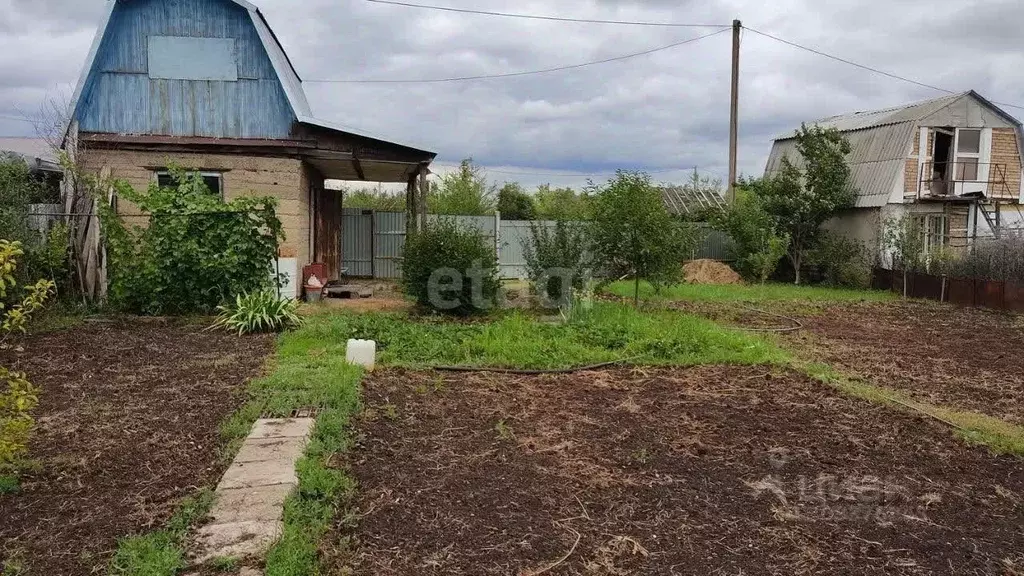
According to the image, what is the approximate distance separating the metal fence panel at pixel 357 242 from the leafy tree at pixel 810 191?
10745mm

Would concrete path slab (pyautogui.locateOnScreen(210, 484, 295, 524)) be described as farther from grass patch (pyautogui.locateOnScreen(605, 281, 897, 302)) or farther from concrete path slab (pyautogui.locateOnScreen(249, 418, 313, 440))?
grass patch (pyautogui.locateOnScreen(605, 281, 897, 302))

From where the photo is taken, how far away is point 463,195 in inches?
920

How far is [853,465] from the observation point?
468cm

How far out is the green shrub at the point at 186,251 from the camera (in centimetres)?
1009

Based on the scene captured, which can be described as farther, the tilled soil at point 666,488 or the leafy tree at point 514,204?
the leafy tree at point 514,204

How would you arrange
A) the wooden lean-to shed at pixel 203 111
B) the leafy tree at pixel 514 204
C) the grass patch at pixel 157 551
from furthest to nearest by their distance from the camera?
the leafy tree at pixel 514 204, the wooden lean-to shed at pixel 203 111, the grass patch at pixel 157 551

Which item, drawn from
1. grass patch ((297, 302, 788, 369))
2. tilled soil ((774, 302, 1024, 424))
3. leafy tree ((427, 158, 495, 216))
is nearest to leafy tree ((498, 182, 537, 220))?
leafy tree ((427, 158, 495, 216))

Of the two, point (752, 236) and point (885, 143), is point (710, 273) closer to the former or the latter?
point (752, 236)

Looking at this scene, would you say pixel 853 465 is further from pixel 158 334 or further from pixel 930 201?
pixel 930 201

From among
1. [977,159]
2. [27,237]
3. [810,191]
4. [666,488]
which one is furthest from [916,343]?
[27,237]

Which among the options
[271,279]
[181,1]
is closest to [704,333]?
[271,279]

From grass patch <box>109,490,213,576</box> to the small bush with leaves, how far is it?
5985mm

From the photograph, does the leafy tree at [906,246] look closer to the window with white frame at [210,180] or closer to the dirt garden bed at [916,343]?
the dirt garden bed at [916,343]

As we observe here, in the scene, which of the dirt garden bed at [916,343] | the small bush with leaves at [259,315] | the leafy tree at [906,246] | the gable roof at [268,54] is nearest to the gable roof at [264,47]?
the gable roof at [268,54]
